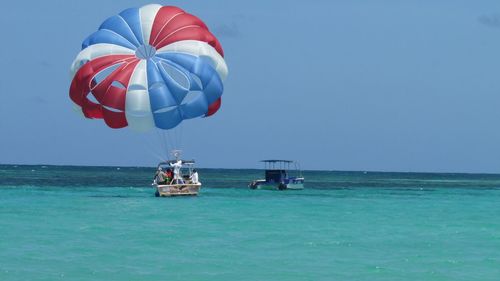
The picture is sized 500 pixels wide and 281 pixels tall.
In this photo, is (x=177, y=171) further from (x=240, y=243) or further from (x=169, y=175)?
(x=240, y=243)

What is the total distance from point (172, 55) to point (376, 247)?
15776 mm

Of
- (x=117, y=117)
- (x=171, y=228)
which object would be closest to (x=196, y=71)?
(x=117, y=117)

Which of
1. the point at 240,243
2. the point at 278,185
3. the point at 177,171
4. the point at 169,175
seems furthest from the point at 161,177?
the point at 240,243

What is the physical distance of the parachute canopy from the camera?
121 feet

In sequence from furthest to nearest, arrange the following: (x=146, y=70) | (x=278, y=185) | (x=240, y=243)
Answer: (x=278, y=185), (x=146, y=70), (x=240, y=243)

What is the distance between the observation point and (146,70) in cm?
3741

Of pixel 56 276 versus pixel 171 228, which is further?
pixel 171 228

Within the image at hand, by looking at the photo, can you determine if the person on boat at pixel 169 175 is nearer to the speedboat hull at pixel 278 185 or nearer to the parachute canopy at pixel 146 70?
the parachute canopy at pixel 146 70

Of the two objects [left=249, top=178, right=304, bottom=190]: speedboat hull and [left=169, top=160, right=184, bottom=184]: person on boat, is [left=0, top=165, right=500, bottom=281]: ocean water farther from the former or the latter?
[left=249, top=178, right=304, bottom=190]: speedboat hull

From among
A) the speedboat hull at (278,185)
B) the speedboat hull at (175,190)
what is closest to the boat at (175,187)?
the speedboat hull at (175,190)

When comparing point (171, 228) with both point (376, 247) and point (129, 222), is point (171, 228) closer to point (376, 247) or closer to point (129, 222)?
point (129, 222)

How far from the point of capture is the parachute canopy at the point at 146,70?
1448 inches

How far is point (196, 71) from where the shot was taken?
121ft

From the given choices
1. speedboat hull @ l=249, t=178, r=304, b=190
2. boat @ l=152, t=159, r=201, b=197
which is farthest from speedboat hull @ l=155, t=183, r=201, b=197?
A: speedboat hull @ l=249, t=178, r=304, b=190
